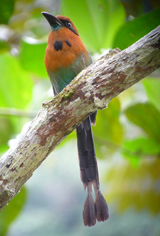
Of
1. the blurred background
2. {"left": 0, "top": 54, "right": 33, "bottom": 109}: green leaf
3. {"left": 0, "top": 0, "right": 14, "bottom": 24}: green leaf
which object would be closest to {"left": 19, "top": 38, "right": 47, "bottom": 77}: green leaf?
the blurred background

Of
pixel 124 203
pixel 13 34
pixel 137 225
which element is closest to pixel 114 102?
pixel 124 203

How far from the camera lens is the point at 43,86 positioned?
2.57m

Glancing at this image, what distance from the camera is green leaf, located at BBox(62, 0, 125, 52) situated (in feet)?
5.84

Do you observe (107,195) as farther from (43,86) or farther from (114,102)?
(43,86)

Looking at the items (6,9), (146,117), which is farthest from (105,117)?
(6,9)

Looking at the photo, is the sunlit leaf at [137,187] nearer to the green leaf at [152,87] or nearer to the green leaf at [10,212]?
the green leaf at [152,87]

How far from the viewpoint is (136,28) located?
1.52 meters

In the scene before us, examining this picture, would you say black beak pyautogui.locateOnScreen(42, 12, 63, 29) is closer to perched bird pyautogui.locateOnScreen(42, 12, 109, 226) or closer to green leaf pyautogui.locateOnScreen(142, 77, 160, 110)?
perched bird pyautogui.locateOnScreen(42, 12, 109, 226)

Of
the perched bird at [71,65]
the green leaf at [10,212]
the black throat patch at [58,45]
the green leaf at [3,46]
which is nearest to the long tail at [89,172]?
the perched bird at [71,65]

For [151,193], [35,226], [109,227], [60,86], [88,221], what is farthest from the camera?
[35,226]

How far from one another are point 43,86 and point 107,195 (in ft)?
4.02

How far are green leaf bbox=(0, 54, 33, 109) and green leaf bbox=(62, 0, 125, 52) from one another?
0.59 m

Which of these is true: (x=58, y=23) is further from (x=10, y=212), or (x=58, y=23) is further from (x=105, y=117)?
(x=10, y=212)

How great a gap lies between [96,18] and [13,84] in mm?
842
